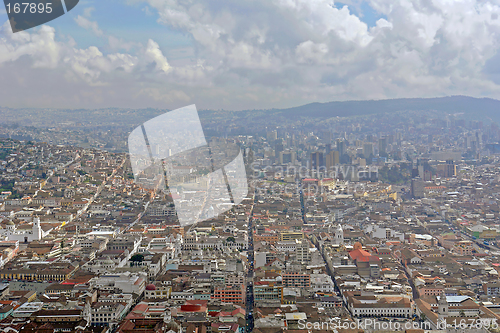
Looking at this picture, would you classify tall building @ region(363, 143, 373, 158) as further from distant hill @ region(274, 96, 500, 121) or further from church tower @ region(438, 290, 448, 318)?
church tower @ region(438, 290, 448, 318)

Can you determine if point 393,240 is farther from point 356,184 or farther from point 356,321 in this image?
point 356,184

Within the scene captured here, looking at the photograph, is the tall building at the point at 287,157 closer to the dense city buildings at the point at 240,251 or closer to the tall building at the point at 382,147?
the tall building at the point at 382,147

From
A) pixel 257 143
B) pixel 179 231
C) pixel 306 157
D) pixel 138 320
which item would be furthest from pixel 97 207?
pixel 257 143

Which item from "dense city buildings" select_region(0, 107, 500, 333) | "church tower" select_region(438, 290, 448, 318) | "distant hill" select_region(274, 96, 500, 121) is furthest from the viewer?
"distant hill" select_region(274, 96, 500, 121)

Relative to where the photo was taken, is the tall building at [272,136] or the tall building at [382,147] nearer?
the tall building at [382,147]

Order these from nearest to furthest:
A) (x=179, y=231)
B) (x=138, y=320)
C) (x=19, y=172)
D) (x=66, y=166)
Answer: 1. (x=138, y=320)
2. (x=179, y=231)
3. (x=19, y=172)
4. (x=66, y=166)

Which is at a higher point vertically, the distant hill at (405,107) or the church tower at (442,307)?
the distant hill at (405,107)

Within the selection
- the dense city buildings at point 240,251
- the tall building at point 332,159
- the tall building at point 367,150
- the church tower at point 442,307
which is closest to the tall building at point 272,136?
the tall building at point 367,150

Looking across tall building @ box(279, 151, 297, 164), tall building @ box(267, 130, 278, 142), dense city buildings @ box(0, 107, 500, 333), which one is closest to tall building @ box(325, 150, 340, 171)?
tall building @ box(279, 151, 297, 164)

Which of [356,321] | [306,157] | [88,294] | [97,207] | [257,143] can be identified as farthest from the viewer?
[257,143]
